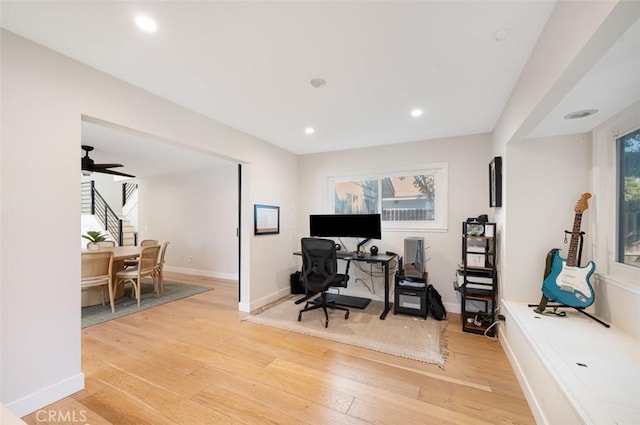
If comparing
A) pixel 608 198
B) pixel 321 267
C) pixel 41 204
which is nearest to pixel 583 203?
pixel 608 198

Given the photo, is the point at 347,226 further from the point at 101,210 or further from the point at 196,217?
the point at 101,210

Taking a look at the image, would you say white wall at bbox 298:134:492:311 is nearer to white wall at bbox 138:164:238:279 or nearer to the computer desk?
the computer desk

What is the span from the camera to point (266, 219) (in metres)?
3.85

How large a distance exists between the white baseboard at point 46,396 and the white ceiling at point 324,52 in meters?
2.35

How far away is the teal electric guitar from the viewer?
2.02 m

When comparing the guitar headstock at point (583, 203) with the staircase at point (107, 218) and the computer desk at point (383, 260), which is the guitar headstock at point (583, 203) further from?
the staircase at point (107, 218)

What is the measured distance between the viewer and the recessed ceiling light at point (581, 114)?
1936 mm

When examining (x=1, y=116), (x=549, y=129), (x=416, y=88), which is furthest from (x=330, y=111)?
(x=1, y=116)

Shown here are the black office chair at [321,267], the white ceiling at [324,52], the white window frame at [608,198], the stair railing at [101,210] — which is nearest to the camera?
the white ceiling at [324,52]

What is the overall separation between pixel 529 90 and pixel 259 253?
3.39 metres

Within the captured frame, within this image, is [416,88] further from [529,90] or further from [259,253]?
[259,253]

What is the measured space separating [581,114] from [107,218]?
32.0 ft

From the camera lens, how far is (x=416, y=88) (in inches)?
89.6

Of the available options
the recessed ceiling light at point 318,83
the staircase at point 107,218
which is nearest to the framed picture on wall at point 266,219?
the recessed ceiling light at point 318,83
